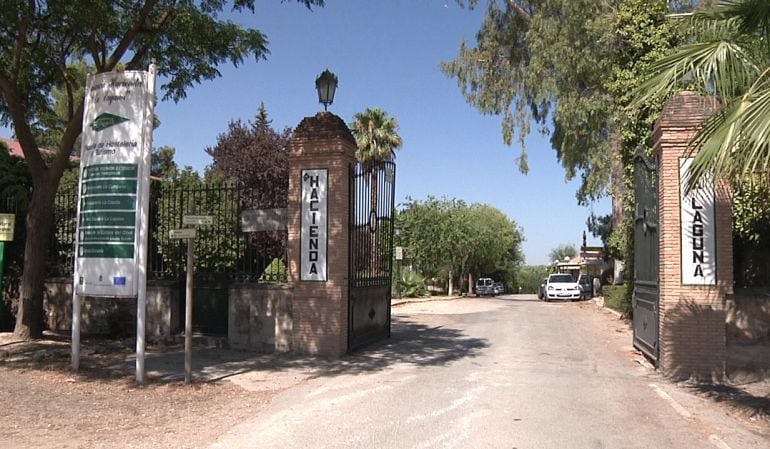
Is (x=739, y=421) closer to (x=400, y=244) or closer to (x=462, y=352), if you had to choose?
(x=462, y=352)

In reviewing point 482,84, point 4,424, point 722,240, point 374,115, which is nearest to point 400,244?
point 374,115

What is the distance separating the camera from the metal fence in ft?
42.7

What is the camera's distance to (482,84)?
29.6 m

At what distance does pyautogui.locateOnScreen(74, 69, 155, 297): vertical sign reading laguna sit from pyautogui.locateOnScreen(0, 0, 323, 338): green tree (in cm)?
273

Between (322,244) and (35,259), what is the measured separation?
5640mm

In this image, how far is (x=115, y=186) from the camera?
31.4ft

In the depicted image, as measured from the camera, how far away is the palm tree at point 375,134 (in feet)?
129

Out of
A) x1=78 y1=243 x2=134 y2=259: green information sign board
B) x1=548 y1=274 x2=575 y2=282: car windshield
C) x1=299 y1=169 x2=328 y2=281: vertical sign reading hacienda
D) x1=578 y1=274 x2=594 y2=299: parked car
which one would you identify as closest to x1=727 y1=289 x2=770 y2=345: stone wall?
x1=299 y1=169 x2=328 y2=281: vertical sign reading hacienda

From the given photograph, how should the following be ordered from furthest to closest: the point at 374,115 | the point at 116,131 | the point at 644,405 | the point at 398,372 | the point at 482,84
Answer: the point at 374,115, the point at 482,84, the point at 398,372, the point at 116,131, the point at 644,405

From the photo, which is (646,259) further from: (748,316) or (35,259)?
(35,259)

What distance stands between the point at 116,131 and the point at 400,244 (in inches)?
1437

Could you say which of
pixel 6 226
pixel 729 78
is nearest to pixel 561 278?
pixel 6 226

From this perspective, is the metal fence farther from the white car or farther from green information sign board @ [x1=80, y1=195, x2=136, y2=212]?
the white car

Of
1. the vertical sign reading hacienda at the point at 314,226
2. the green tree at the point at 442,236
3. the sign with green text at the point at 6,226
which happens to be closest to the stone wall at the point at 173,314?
the vertical sign reading hacienda at the point at 314,226
